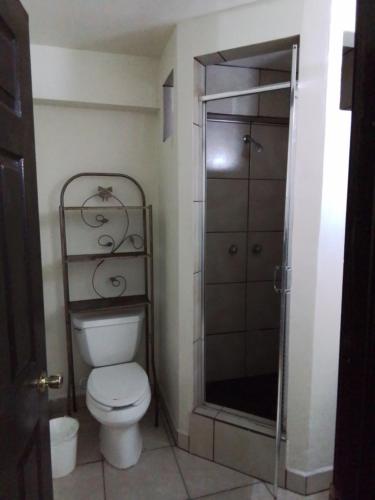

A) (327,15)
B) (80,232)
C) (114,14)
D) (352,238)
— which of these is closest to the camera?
(352,238)

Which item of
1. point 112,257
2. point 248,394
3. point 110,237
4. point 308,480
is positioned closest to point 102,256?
point 112,257

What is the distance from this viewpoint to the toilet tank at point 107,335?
211 cm

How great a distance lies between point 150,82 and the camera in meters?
2.18

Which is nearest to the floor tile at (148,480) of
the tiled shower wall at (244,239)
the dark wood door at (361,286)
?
the tiled shower wall at (244,239)

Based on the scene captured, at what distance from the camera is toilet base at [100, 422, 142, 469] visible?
187cm

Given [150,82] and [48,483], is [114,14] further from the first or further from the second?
[48,483]

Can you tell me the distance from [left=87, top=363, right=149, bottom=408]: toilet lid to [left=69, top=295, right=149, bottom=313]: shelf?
38cm

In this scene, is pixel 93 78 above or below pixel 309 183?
above

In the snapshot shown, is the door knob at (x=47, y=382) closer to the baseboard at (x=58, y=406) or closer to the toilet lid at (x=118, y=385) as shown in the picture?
the toilet lid at (x=118, y=385)

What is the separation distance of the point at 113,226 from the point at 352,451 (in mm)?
2016

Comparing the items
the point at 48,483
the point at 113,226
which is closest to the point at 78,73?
the point at 113,226

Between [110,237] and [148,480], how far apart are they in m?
1.45

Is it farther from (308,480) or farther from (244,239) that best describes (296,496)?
(244,239)

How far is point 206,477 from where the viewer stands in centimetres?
181
